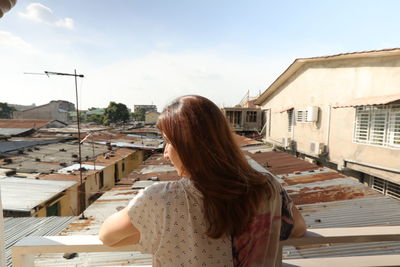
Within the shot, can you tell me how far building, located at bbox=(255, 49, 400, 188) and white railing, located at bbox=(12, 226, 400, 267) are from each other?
21.1 feet

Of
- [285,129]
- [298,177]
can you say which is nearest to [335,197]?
[298,177]

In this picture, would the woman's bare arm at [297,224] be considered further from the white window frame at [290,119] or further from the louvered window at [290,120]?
the louvered window at [290,120]

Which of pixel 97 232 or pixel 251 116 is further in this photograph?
pixel 251 116

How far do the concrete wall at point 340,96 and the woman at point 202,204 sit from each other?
8.05m

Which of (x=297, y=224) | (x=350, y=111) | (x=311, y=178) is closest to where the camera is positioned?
(x=297, y=224)

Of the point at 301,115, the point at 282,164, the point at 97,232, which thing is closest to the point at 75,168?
the point at 97,232

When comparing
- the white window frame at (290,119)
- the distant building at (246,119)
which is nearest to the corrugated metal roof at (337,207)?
the white window frame at (290,119)

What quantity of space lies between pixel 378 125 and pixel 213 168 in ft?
28.2

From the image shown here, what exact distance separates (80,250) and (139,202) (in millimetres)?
592

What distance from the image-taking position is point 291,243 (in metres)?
1.17

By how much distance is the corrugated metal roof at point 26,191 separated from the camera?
5.87 metres

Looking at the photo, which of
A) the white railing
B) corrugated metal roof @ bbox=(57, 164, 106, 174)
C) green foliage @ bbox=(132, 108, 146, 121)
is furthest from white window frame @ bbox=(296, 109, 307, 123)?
green foliage @ bbox=(132, 108, 146, 121)

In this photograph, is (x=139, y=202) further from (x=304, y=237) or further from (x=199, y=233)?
(x=304, y=237)

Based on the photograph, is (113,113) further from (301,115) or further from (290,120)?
(301,115)
